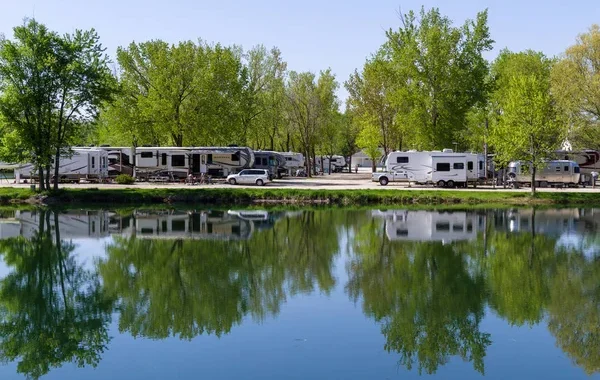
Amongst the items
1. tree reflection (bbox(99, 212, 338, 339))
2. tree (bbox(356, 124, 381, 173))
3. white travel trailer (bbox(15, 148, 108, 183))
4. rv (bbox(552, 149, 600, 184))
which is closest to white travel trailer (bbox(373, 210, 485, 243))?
tree reflection (bbox(99, 212, 338, 339))

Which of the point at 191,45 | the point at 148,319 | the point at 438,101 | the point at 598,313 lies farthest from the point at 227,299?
the point at 191,45

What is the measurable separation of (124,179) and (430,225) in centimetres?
2558

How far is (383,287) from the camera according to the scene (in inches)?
655

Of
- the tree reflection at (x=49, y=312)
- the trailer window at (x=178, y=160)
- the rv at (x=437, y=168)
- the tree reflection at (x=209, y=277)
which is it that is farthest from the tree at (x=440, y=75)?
the tree reflection at (x=49, y=312)

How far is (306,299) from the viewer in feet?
50.2

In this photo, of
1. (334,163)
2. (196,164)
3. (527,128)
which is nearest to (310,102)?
(196,164)

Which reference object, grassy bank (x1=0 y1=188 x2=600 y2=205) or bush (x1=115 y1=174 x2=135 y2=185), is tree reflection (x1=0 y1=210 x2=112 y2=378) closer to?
grassy bank (x1=0 y1=188 x2=600 y2=205)

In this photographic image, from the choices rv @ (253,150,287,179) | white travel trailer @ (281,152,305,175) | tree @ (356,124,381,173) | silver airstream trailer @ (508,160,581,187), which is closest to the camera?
silver airstream trailer @ (508,160,581,187)

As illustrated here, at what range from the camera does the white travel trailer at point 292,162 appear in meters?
62.8

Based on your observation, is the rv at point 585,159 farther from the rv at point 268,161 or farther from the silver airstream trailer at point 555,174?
the rv at point 268,161

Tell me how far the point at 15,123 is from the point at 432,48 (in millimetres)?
28817

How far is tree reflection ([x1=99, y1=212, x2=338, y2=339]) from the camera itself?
1373cm

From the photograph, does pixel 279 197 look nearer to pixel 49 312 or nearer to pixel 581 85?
pixel 581 85

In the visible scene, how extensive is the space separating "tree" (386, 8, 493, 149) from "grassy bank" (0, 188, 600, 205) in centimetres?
1009
